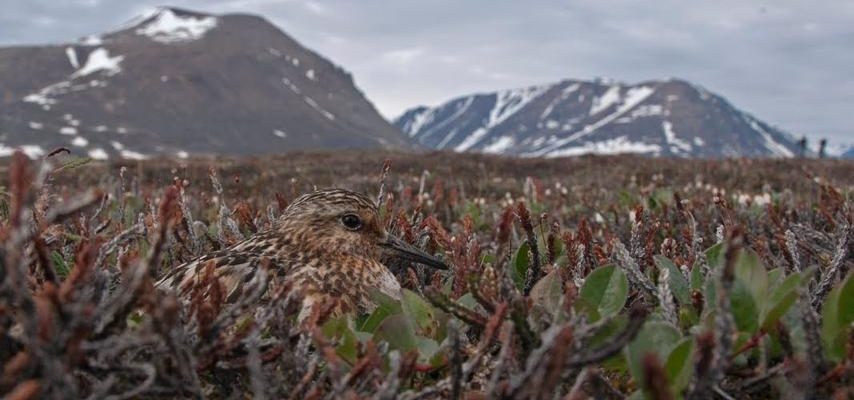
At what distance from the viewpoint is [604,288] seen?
2250 mm

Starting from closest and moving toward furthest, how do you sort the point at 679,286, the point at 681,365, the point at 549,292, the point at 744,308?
1. the point at 681,365
2. the point at 744,308
3. the point at 549,292
4. the point at 679,286

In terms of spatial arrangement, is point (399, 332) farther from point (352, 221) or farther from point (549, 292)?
point (352, 221)

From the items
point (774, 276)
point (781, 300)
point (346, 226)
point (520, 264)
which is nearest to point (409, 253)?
point (346, 226)

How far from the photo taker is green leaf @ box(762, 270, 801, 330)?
1949 millimetres

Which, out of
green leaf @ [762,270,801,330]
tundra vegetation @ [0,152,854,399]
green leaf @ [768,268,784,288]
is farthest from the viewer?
green leaf @ [768,268,784,288]

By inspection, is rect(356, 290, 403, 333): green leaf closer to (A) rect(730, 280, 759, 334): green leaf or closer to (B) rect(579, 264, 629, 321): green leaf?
(B) rect(579, 264, 629, 321): green leaf

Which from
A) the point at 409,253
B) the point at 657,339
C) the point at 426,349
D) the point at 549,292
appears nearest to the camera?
the point at 657,339

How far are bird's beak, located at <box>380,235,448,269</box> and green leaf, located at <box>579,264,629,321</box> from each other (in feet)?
5.02

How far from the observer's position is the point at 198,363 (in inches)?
75.6

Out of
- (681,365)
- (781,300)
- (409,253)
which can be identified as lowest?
(409,253)

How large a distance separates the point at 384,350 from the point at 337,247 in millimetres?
1753

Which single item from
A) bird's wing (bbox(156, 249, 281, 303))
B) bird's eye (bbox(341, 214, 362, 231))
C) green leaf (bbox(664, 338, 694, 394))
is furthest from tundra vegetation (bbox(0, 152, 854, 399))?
bird's eye (bbox(341, 214, 362, 231))

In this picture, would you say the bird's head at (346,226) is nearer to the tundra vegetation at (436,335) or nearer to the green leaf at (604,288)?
the tundra vegetation at (436,335)

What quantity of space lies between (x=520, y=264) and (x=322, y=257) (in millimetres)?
937
